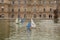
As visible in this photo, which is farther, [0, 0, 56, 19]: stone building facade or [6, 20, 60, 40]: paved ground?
[0, 0, 56, 19]: stone building facade

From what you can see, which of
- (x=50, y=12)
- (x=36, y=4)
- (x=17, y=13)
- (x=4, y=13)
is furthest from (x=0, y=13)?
(x=50, y=12)

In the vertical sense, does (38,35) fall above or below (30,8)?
above

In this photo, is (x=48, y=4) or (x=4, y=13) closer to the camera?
(x=4, y=13)

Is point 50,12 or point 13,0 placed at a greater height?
point 13,0

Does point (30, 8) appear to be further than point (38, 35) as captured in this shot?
Yes

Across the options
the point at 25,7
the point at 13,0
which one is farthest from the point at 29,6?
the point at 13,0

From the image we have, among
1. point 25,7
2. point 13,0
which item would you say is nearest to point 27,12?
point 25,7

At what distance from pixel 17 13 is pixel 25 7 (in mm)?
2136

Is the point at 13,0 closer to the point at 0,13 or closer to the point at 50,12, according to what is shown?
the point at 0,13

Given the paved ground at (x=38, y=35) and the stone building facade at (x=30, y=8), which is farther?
the stone building facade at (x=30, y=8)

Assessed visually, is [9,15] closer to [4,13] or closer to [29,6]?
[4,13]

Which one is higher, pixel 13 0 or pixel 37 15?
pixel 13 0

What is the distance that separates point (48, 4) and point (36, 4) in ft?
9.27

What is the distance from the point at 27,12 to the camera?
45594 mm
